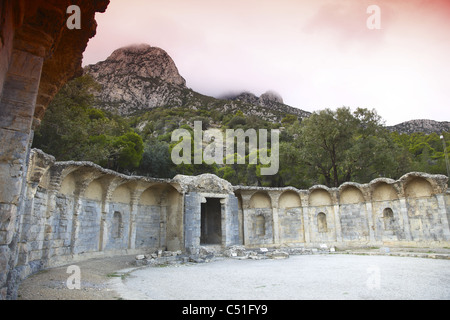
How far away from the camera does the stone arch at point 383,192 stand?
61.1 feet

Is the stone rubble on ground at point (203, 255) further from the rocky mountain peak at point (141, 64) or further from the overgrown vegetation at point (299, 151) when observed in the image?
the rocky mountain peak at point (141, 64)

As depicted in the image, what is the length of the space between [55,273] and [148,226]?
9.48m

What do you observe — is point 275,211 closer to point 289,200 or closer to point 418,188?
point 289,200

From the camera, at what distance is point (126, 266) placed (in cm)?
1221

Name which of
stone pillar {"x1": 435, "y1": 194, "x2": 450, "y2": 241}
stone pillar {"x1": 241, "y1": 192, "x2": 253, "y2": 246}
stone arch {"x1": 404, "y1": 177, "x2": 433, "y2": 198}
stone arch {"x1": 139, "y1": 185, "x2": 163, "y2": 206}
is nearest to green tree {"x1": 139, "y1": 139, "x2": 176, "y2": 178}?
stone arch {"x1": 139, "y1": 185, "x2": 163, "y2": 206}

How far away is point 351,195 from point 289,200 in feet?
14.6

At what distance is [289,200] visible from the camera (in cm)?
2217

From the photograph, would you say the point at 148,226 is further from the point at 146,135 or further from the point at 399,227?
the point at 146,135

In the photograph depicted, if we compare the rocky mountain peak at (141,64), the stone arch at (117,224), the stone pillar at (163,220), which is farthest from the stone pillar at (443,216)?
the rocky mountain peak at (141,64)

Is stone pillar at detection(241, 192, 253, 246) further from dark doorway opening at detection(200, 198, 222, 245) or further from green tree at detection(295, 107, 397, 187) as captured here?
green tree at detection(295, 107, 397, 187)

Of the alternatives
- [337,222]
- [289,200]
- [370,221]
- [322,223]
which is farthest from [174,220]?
[370,221]
